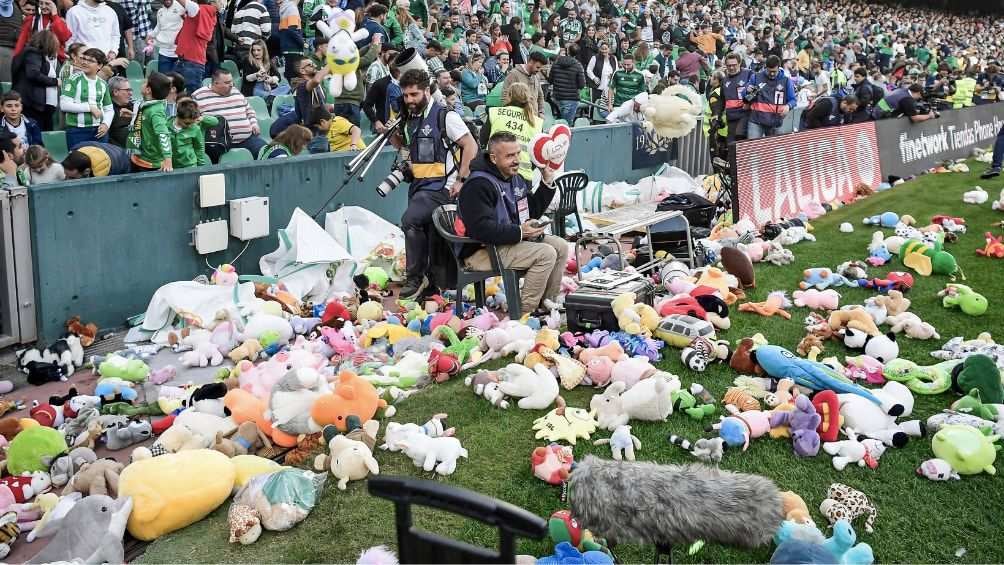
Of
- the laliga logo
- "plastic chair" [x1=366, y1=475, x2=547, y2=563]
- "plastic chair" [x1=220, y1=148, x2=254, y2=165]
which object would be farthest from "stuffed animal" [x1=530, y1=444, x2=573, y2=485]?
"plastic chair" [x1=220, y1=148, x2=254, y2=165]

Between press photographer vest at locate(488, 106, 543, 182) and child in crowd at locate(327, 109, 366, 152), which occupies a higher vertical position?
press photographer vest at locate(488, 106, 543, 182)

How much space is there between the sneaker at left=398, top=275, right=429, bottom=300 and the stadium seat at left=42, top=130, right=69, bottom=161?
3495 mm

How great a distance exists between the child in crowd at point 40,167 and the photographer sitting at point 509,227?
3162mm

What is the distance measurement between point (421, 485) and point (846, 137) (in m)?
11.7

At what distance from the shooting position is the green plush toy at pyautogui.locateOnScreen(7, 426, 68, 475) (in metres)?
4.75

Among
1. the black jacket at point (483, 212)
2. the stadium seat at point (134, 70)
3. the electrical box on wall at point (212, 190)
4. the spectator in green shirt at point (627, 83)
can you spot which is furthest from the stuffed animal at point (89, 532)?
the spectator in green shirt at point (627, 83)

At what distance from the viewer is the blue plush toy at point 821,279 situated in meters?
7.60

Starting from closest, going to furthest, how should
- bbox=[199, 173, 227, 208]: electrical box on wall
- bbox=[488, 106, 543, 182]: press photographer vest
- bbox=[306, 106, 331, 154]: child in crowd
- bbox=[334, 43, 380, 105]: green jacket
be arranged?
bbox=[199, 173, 227, 208]: electrical box on wall
bbox=[488, 106, 543, 182]: press photographer vest
bbox=[306, 106, 331, 154]: child in crowd
bbox=[334, 43, 380, 105]: green jacket

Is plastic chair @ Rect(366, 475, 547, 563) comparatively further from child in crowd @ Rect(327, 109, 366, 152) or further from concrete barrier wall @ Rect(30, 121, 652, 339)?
child in crowd @ Rect(327, 109, 366, 152)

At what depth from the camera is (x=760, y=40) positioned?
28.7 m

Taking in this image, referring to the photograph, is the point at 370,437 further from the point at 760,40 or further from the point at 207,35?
the point at 760,40

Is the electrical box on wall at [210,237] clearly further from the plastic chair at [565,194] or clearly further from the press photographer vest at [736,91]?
the press photographer vest at [736,91]

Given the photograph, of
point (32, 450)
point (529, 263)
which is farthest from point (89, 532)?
point (529, 263)

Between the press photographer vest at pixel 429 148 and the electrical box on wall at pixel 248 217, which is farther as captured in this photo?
the electrical box on wall at pixel 248 217
